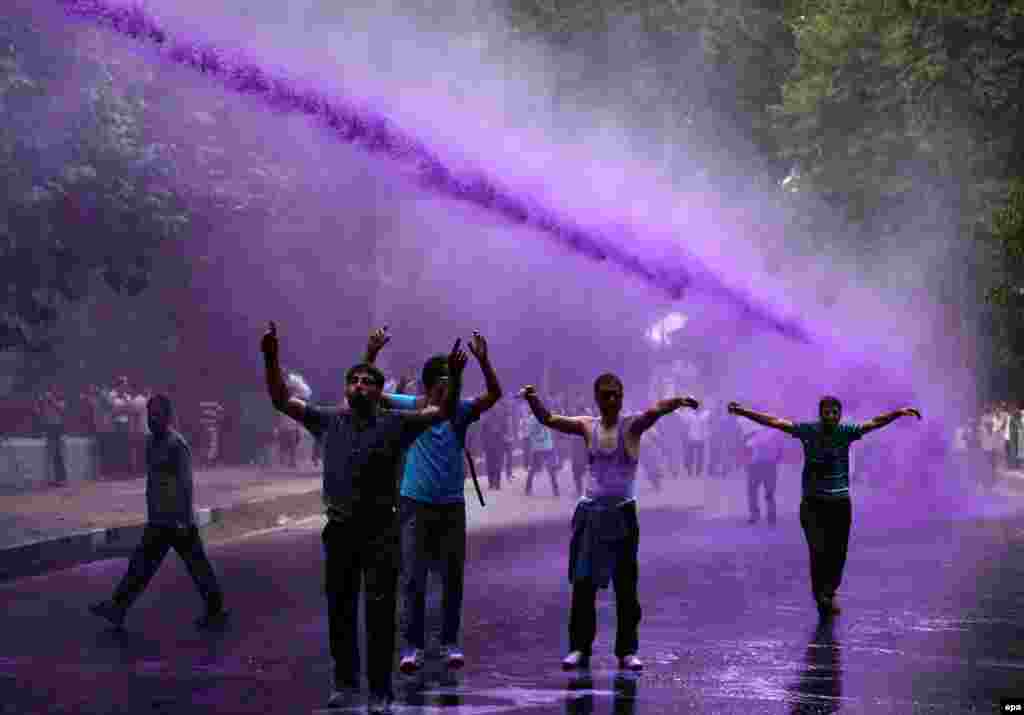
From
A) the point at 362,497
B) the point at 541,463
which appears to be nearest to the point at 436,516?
the point at 362,497

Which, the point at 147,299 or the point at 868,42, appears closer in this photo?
the point at 147,299

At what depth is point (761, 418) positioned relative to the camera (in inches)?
596

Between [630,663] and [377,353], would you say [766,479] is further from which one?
[377,353]

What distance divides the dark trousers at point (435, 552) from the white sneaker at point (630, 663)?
0.94 metres

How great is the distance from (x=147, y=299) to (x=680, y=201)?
45.4 feet

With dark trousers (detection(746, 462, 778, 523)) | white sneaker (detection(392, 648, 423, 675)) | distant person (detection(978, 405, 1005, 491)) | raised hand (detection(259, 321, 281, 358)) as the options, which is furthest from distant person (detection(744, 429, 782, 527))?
raised hand (detection(259, 321, 281, 358))

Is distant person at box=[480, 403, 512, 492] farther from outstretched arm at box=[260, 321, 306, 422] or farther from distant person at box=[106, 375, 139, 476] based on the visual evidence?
outstretched arm at box=[260, 321, 306, 422]

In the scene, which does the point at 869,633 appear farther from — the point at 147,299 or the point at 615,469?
the point at 147,299

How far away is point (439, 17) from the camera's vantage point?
1570 inches

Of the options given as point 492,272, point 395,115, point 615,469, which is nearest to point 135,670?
point 615,469

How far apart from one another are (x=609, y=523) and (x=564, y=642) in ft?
6.15

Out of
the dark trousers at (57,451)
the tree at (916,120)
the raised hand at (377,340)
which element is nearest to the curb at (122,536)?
the dark trousers at (57,451)

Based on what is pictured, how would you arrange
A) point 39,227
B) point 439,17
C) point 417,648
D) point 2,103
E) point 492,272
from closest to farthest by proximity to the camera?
point 417,648
point 2,103
point 39,227
point 439,17
point 492,272

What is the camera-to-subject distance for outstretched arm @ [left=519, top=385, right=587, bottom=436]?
38.0 feet
